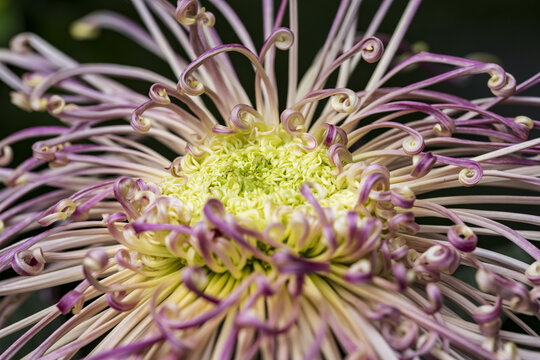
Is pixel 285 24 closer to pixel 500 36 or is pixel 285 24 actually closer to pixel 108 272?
pixel 500 36

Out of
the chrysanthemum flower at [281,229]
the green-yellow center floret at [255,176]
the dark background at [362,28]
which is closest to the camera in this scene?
the chrysanthemum flower at [281,229]

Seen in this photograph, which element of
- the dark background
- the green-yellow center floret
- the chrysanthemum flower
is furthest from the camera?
the dark background

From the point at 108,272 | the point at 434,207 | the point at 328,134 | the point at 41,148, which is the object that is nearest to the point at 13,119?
the point at 41,148

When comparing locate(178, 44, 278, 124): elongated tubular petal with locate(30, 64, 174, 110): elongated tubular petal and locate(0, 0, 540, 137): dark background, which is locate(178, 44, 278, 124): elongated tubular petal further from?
locate(0, 0, 540, 137): dark background

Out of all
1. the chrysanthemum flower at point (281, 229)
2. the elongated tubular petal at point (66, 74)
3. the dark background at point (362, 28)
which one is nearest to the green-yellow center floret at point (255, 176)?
the chrysanthemum flower at point (281, 229)

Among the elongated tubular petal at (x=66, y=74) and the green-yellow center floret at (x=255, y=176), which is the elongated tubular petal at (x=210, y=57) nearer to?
the green-yellow center floret at (x=255, y=176)

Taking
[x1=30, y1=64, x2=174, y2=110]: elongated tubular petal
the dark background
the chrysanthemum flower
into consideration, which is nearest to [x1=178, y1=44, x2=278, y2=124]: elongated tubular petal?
the chrysanthemum flower

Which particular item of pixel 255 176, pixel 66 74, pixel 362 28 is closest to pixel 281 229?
pixel 255 176

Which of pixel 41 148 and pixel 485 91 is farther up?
pixel 41 148

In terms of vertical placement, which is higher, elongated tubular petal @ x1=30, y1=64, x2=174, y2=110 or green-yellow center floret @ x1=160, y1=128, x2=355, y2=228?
elongated tubular petal @ x1=30, y1=64, x2=174, y2=110
